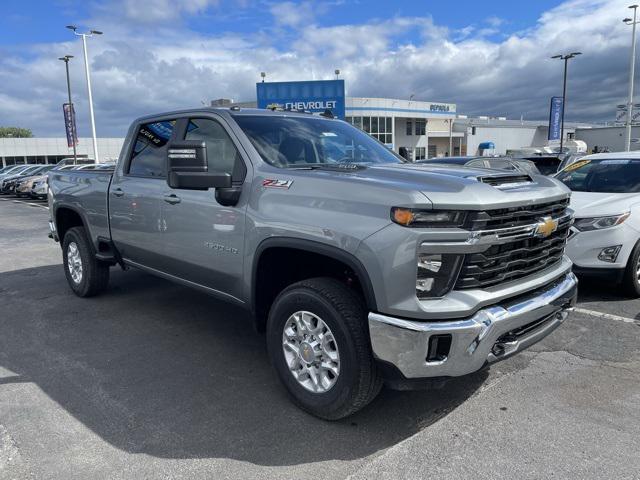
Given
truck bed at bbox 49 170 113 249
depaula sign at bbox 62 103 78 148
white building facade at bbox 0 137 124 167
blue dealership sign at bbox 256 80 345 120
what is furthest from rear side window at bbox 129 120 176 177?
white building facade at bbox 0 137 124 167

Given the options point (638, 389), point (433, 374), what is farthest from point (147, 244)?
point (638, 389)

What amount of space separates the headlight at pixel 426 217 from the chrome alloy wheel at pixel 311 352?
0.83 metres

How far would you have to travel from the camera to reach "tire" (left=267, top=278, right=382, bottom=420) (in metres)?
2.95

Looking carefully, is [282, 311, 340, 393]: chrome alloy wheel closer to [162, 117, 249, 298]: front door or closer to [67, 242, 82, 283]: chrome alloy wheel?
[162, 117, 249, 298]: front door

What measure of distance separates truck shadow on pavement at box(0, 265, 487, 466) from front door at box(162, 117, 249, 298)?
704 mm

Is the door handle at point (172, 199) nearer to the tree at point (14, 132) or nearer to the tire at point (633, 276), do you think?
the tire at point (633, 276)

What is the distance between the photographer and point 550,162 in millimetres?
13125

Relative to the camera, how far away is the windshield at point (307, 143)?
3.85m

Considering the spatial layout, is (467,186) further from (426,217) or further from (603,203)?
(603,203)

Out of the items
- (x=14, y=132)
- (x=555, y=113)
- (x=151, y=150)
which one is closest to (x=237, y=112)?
(x=151, y=150)

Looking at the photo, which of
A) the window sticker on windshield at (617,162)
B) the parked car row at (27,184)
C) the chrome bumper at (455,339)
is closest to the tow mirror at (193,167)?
the chrome bumper at (455,339)

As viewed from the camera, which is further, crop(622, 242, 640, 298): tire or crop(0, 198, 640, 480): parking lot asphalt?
crop(622, 242, 640, 298): tire

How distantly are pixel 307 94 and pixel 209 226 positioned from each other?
28.5m

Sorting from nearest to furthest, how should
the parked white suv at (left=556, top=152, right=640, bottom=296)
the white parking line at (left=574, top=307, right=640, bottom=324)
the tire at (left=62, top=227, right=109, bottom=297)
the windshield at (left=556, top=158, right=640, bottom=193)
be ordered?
the white parking line at (left=574, top=307, right=640, bottom=324)
the parked white suv at (left=556, top=152, right=640, bottom=296)
the tire at (left=62, top=227, right=109, bottom=297)
the windshield at (left=556, top=158, right=640, bottom=193)
